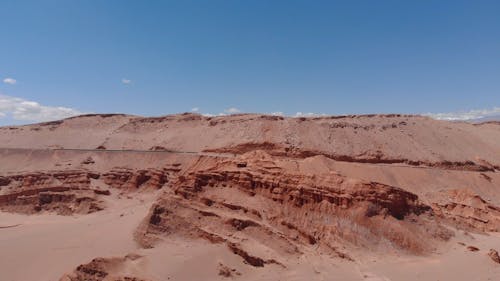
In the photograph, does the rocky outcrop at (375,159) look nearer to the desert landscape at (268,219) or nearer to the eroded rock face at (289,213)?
the desert landscape at (268,219)

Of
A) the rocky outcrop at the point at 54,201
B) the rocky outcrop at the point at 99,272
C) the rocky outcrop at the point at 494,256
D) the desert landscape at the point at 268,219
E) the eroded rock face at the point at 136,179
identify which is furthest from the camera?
the eroded rock face at the point at 136,179

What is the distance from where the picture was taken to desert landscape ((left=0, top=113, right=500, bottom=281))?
20.6 meters

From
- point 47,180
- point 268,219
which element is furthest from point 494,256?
point 47,180

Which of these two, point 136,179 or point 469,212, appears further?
point 136,179

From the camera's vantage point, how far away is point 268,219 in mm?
23438

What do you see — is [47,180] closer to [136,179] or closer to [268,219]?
[136,179]

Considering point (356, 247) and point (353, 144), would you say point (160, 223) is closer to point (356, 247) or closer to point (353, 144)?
point (356, 247)

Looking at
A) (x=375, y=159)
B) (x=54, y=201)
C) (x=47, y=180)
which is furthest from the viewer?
(x=47, y=180)

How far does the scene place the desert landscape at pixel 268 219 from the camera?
20.6m

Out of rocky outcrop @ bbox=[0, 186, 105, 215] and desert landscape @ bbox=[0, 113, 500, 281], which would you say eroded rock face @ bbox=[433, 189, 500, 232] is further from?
rocky outcrop @ bbox=[0, 186, 105, 215]

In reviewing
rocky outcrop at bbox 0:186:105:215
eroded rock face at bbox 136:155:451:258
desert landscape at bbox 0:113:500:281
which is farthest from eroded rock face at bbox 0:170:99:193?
eroded rock face at bbox 136:155:451:258

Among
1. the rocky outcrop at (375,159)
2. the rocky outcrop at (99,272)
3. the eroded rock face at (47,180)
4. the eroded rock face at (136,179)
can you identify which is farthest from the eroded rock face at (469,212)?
the eroded rock face at (47,180)

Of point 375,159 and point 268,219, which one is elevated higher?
point 375,159

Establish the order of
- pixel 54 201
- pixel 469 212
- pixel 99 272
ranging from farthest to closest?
pixel 54 201 < pixel 469 212 < pixel 99 272
